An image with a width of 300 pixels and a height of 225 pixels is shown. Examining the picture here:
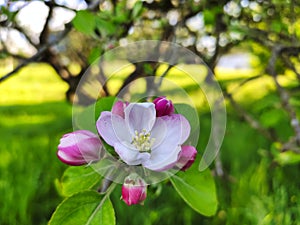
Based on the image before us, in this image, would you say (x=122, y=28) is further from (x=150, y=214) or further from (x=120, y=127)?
(x=120, y=127)

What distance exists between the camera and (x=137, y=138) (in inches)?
24.4

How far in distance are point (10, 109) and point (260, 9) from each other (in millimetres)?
3765

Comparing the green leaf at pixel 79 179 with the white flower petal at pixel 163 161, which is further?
the green leaf at pixel 79 179

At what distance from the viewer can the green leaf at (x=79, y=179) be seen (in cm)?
70

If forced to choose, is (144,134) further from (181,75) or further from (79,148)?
(181,75)

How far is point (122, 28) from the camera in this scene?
1274 millimetres

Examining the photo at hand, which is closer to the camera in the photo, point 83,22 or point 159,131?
point 159,131

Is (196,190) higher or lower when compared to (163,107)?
lower

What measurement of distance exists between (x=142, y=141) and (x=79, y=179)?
6.4 inches

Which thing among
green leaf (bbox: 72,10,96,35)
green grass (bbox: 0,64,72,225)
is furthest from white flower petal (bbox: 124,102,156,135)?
green grass (bbox: 0,64,72,225)

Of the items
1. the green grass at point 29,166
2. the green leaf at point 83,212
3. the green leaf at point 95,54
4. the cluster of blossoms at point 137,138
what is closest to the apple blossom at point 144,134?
the cluster of blossoms at point 137,138

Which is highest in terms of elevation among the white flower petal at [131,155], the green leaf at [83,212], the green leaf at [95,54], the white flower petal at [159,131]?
the white flower petal at [131,155]

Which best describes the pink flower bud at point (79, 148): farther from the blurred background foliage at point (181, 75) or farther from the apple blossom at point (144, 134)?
the blurred background foliage at point (181, 75)

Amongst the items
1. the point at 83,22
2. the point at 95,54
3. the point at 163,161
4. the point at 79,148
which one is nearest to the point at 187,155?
the point at 163,161
